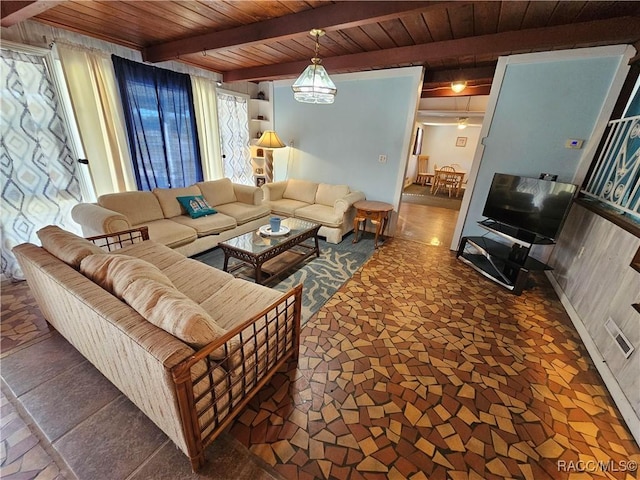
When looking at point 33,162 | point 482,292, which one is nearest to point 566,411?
point 482,292

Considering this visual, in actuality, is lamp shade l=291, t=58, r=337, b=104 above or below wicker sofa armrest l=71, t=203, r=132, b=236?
above

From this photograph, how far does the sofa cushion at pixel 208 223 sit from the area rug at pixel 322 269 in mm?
313

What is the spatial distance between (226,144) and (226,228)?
6.83ft

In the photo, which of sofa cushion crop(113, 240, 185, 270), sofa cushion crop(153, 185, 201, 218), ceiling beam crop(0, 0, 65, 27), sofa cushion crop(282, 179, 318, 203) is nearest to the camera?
ceiling beam crop(0, 0, 65, 27)

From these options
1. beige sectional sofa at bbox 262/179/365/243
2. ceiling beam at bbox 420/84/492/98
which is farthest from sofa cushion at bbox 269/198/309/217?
ceiling beam at bbox 420/84/492/98

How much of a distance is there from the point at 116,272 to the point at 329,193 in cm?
334

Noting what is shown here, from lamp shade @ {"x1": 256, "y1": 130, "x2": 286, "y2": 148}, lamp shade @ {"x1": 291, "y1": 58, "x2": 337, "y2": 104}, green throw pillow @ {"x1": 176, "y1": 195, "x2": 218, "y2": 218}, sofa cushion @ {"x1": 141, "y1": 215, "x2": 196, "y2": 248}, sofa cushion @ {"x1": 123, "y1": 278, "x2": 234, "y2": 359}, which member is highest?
lamp shade @ {"x1": 291, "y1": 58, "x2": 337, "y2": 104}

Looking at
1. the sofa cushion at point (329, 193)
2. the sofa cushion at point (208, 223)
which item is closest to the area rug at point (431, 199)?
the sofa cushion at point (329, 193)

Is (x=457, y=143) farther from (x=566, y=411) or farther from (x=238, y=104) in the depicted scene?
(x=566, y=411)

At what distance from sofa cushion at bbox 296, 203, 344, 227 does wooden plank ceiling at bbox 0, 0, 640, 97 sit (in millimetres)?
1930

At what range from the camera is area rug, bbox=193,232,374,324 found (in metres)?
2.58

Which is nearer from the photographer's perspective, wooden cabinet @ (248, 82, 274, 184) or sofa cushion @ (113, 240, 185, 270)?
sofa cushion @ (113, 240, 185, 270)

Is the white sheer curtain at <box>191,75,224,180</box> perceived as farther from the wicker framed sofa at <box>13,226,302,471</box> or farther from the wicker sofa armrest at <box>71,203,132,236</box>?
the wicker framed sofa at <box>13,226,302,471</box>

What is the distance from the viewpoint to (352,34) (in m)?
2.70
